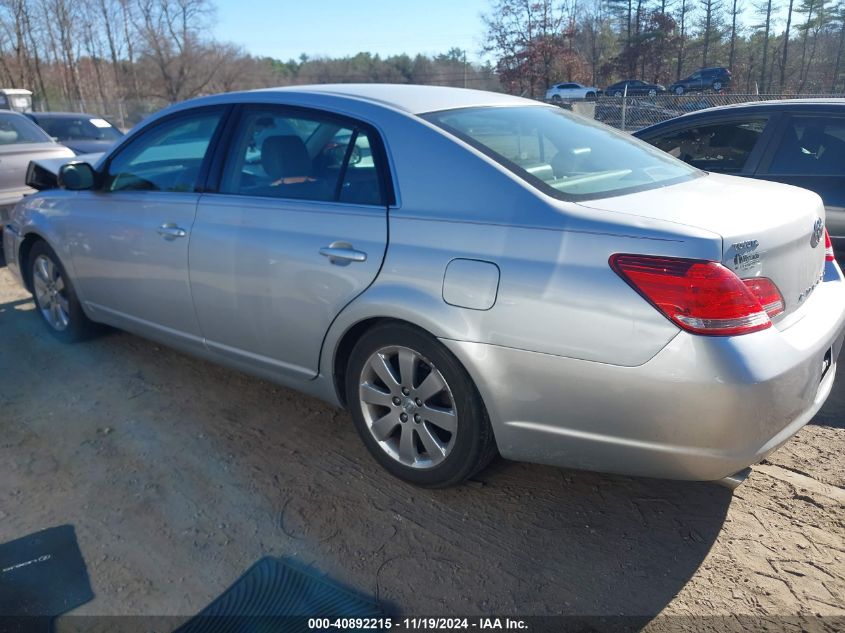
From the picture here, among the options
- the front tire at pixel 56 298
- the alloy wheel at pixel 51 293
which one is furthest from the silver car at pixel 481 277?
the alloy wheel at pixel 51 293

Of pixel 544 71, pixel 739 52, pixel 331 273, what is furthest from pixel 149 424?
pixel 739 52

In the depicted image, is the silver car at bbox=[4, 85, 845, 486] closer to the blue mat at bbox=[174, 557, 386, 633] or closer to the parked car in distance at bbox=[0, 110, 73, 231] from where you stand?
the blue mat at bbox=[174, 557, 386, 633]

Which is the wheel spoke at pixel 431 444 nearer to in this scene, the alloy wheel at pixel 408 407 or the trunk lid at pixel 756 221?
the alloy wheel at pixel 408 407

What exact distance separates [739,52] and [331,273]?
50006mm

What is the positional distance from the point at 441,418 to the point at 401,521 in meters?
0.46

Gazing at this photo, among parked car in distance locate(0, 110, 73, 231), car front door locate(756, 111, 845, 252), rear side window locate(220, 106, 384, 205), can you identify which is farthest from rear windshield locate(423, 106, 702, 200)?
parked car in distance locate(0, 110, 73, 231)

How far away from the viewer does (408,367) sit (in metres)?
2.86

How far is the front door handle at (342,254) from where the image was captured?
9.57 ft

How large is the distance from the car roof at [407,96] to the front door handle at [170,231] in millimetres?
709

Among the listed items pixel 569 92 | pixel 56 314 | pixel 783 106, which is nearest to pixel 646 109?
pixel 783 106

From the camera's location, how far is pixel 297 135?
3375 mm

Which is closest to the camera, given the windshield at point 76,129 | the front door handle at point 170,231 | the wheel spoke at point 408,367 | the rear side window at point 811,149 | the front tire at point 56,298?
the wheel spoke at point 408,367

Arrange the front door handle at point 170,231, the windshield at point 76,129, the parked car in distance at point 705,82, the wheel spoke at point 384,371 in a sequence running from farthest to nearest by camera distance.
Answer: the parked car in distance at point 705,82
the windshield at point 76,129
the front door handle at point 170,231
the wheel spoke at point 384,371

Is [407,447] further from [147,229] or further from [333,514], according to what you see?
[147,229]
